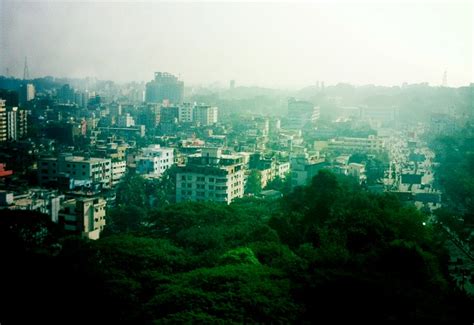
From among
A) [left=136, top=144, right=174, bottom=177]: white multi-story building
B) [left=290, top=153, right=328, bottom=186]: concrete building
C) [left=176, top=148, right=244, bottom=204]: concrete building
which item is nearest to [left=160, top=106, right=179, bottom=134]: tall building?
[left=136, top=144, right=174, bottom=177]: white multi-story building

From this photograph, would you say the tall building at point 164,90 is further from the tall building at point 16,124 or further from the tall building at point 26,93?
the tall building at point 16,124

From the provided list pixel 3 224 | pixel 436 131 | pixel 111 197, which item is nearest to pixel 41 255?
pixel 3 224

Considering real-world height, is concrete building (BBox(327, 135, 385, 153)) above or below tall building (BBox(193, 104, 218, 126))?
below

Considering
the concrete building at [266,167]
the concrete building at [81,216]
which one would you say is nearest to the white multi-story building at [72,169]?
the concrete building at [81,216]

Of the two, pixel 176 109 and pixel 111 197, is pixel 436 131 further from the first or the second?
pixel 111 197

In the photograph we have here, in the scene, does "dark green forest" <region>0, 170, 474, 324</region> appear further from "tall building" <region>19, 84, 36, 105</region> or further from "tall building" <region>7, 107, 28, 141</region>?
"tall building" <region>19, 84, 36, 105</region>

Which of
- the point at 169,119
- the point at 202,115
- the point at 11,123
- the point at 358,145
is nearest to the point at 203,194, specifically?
the point at 11,123
